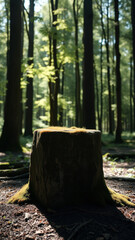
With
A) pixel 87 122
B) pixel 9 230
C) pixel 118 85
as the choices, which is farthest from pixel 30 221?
pixel 118 85

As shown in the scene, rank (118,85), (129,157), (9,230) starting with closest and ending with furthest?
(9,230) < (129,157) < (118,85)

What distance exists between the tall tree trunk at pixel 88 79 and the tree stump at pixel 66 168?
768 cm

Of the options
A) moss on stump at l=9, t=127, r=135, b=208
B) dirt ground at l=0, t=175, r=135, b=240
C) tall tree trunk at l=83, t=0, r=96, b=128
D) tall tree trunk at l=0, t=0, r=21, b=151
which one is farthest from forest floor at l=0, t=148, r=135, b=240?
tall tree trunk at l=83, t=0, r=96, b=128

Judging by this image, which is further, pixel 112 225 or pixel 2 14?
pixel 2 14

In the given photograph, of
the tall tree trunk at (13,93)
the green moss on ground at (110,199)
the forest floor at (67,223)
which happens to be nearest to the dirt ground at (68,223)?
the forest floor at (67,223)

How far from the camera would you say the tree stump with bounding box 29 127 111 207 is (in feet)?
8.80

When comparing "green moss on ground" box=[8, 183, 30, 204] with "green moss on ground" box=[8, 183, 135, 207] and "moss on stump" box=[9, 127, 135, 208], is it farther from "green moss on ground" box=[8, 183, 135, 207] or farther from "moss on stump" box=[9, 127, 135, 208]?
"moss on stump" box=[9, 127, 135, 208]

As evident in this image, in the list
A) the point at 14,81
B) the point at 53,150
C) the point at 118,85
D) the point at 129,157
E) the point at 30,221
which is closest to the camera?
the point at 30,221

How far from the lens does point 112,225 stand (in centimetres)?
234

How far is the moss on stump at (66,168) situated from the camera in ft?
8.80

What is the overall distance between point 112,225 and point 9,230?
131 centimetres

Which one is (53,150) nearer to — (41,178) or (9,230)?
(41,178)

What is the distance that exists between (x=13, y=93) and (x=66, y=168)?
23.0 feet

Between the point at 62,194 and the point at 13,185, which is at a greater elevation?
the point at 62,194
